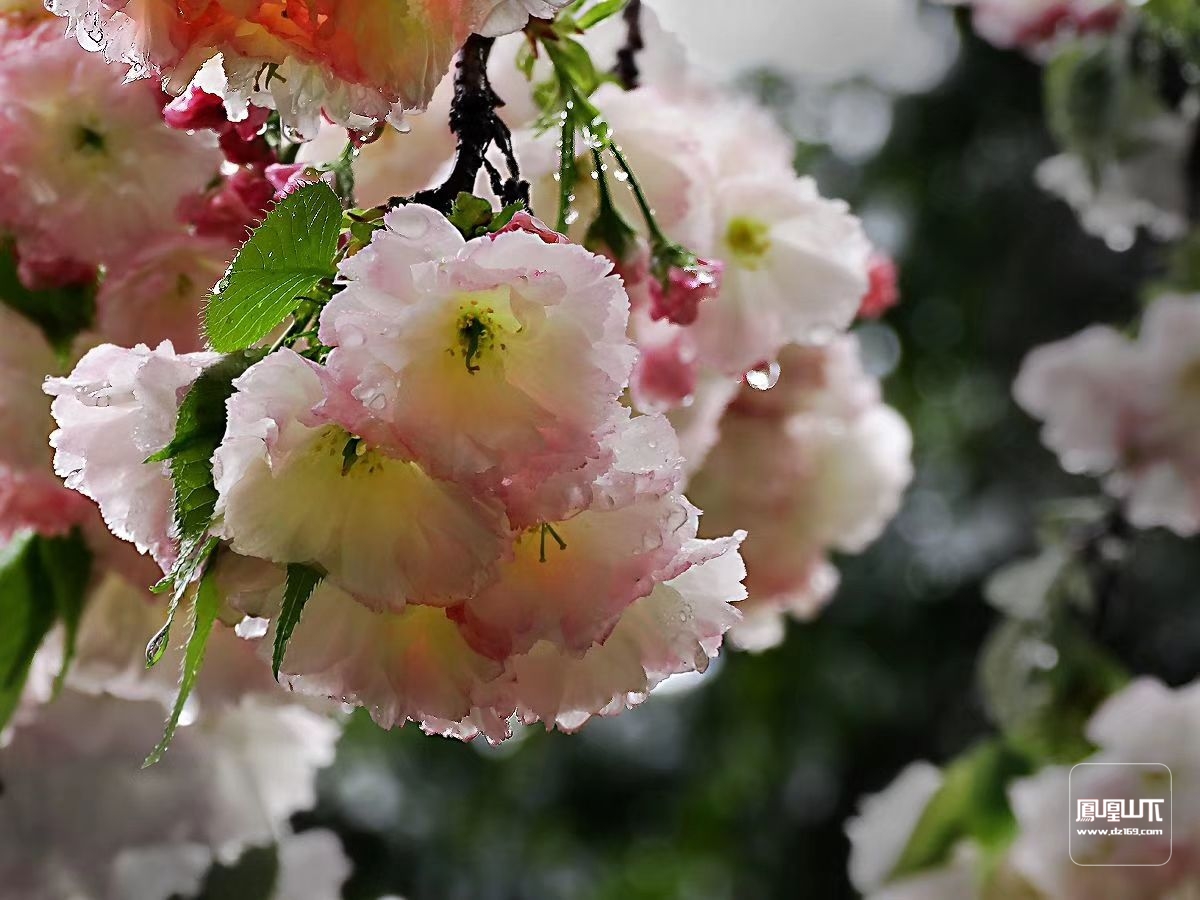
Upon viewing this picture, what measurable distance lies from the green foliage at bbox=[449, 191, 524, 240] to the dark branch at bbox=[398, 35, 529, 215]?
1 cm

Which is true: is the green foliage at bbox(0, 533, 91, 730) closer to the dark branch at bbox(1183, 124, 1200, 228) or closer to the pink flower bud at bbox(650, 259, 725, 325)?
the pink flower bud at bbox(650, 259, 725, 325)

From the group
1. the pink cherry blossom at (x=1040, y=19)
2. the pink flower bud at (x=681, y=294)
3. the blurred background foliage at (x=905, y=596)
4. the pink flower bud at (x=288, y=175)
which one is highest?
the pink flower bud at (x=288, y=175)

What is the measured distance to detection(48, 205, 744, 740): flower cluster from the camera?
311mm

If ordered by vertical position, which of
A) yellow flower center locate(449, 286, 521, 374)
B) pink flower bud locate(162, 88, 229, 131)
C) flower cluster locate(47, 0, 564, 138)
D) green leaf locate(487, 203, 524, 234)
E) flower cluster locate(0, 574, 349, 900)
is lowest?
flower cluster locate(0, 574, 349, 900)

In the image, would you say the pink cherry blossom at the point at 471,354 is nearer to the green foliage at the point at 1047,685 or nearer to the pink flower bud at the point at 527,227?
the pink flower bud at the point at 527,227

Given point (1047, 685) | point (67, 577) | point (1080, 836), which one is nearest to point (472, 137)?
point (67, 577)

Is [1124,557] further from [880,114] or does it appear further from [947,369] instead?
[880,114]

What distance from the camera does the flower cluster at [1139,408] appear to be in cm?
93

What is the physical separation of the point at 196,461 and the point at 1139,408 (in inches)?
30.0

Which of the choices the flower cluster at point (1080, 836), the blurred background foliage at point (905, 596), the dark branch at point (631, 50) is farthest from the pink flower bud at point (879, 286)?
the blurred background foliage at point (905, 596)

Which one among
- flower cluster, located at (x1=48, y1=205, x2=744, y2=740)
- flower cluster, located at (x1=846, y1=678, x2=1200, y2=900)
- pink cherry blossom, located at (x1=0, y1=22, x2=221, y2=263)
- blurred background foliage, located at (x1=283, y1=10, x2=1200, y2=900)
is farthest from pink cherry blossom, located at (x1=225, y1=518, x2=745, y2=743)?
blurred background foliage, located at (x1=283, y1=10, x2=1200, y2=900)

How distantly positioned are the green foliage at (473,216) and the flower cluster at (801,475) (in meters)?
0.37

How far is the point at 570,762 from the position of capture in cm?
199

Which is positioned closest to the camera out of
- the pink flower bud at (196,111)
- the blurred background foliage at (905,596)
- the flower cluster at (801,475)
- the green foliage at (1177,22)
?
the pink flower bud at (196,111)
